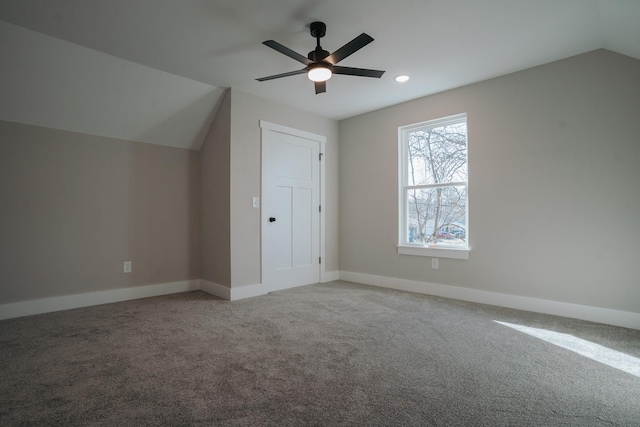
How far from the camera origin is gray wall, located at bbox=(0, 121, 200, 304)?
3.29 m

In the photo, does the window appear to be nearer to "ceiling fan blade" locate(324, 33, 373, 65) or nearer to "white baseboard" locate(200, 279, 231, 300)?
"ceiling fan blade" locate(324, 33, 373, 65)

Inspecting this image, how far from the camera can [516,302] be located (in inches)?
138

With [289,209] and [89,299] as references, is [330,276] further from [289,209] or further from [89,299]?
[89,299]

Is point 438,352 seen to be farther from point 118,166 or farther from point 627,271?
point 118,166

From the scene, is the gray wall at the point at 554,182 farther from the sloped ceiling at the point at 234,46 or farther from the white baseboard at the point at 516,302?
the sloped ceiling at the point at 234,46

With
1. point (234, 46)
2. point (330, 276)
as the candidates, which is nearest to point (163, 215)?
point (234, 46)

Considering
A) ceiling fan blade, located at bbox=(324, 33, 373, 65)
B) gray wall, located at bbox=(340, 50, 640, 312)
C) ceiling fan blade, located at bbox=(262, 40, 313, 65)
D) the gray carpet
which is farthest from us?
gray wall, located at bbox=(340, 50, 640, 312)

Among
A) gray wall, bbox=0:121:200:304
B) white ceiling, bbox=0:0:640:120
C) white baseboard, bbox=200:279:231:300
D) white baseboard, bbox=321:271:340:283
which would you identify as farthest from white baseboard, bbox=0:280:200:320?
white ceiling, bbox=0:0:640:120

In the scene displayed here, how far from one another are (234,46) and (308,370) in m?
2.79

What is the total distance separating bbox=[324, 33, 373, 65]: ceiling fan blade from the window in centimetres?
206

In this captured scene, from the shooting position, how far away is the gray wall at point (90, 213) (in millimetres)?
3293

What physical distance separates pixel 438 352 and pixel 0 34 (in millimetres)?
4268

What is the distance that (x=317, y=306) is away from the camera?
→ 3.62 m

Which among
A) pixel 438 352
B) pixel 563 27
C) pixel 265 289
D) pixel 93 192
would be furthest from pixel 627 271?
pixel 93 192
